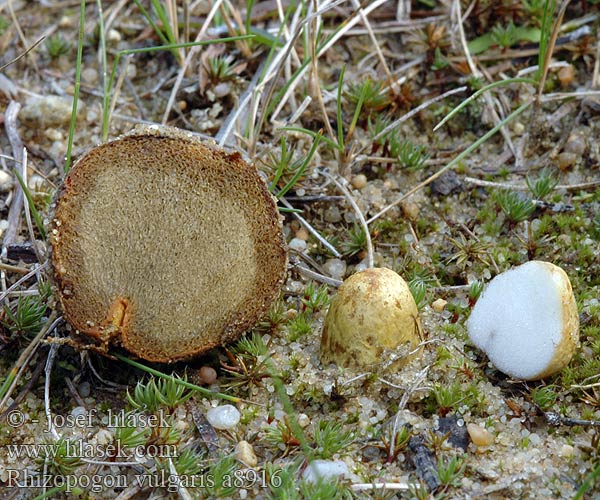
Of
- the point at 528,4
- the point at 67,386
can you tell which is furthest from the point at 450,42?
the point at 67,386

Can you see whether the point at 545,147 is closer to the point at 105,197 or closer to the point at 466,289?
the point at 466,289

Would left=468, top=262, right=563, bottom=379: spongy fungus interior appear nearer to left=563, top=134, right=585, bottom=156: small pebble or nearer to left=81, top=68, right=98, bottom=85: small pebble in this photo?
left=563, top=134, right=585, bottom=156: small pebble

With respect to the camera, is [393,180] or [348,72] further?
[348,72]

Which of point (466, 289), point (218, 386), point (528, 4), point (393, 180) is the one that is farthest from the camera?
point (528, 4)

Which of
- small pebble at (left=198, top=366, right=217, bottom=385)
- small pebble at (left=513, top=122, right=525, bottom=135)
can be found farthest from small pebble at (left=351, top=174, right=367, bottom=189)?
small pebble at (left=198, top=366, right=217, bottom=385)

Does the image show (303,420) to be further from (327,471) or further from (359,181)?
(359,181)

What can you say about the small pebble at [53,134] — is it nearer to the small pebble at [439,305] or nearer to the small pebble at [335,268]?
the small pebble at [335,268]

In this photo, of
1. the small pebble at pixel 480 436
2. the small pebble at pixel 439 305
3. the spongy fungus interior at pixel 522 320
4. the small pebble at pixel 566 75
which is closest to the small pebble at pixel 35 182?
the small pebble at pixel 439 305

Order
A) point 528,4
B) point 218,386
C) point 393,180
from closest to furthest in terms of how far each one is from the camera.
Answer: point 218,386 < point 393,180 < point 528,4
